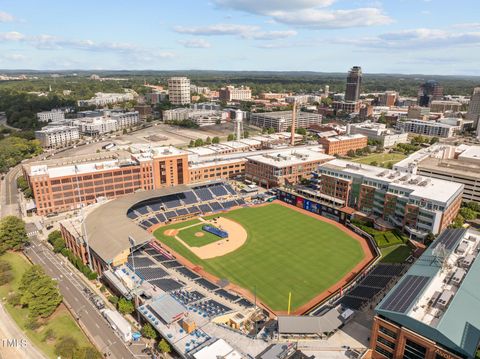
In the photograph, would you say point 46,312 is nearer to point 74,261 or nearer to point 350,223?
point 74,261

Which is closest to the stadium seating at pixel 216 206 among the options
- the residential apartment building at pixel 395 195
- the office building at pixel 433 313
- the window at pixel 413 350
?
the residential apartment building at pixel 395 195

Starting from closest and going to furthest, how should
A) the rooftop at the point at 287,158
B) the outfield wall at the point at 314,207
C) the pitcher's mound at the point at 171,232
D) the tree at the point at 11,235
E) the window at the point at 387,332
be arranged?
the window at the point at 387,332, the tree at the point at 11,235, the pitcher's mound at the point at 171,232, the outfield wall at the point at 314,207, the rooftop at the point at 287,158

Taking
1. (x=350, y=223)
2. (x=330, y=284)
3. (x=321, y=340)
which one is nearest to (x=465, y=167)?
(x=350, y=223)

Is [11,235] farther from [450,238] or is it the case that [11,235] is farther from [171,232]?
[450,238]

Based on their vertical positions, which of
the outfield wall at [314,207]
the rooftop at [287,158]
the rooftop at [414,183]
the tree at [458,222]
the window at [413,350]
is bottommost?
the outfield wall at [314,207]

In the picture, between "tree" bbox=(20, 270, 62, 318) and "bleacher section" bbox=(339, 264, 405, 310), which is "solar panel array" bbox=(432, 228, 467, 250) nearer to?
"bleacher section" bbox=(339, 264, 405, 310)

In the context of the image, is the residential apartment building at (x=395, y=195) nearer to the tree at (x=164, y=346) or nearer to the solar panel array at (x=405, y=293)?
the solar panel array at (x=405, y=293)

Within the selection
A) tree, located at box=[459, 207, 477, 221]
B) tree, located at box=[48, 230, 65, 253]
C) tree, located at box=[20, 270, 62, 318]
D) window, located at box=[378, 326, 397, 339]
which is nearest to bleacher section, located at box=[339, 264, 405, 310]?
window, located at box=[378, 326, 397, 339]

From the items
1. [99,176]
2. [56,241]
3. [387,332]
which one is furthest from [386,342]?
[99,176]
